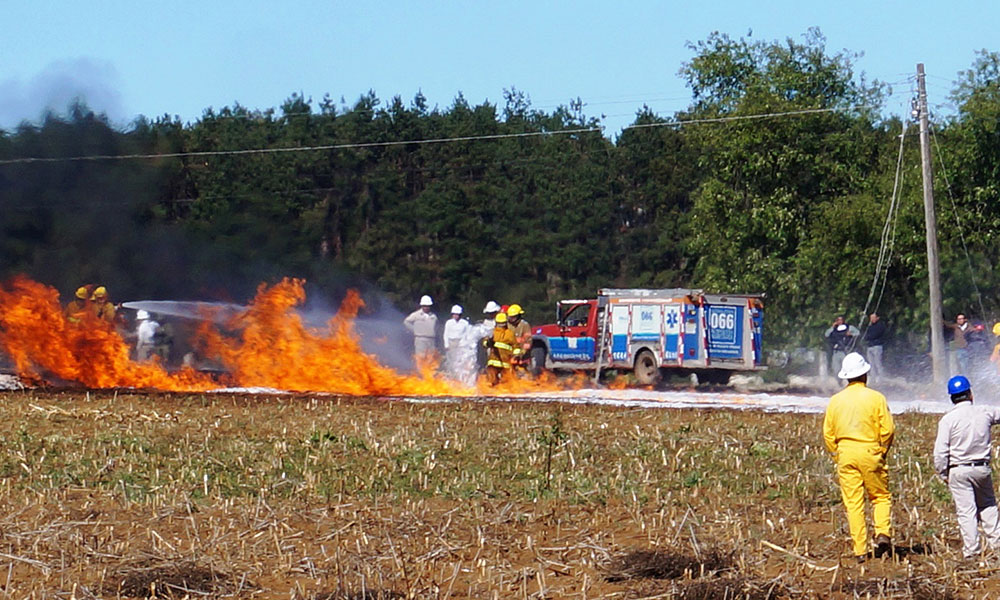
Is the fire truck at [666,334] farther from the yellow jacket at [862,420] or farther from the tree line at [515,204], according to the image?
the yellow jacket at [862,420]

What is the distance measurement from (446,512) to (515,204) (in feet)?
126

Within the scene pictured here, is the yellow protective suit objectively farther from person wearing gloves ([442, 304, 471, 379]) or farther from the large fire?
person wearing gloves ([442, 304, 471, 379])

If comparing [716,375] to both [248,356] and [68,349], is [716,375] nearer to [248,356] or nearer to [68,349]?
[248,356]

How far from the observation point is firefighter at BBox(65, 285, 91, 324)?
27.6 metres

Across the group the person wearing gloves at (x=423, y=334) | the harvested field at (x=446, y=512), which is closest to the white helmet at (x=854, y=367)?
the harvested field at (x=446, y=512)

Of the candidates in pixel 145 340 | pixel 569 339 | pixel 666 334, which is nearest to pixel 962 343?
pixel 666 334

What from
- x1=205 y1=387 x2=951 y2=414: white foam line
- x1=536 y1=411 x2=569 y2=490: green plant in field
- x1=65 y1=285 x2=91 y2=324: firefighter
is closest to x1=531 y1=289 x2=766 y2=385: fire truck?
x1=205 y1=387 x2=951 y2=414: white foam line

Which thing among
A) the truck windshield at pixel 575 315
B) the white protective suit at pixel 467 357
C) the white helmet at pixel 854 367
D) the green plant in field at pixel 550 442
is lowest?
the green plant in field at pixel 550 442

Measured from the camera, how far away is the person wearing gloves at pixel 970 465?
9.50 m

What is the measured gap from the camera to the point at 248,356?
2880 centimetres

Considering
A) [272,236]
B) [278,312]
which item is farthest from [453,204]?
[278,312]

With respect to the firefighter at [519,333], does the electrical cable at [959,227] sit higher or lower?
higher

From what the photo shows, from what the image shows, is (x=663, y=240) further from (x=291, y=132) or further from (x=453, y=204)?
(x=291, y=132)

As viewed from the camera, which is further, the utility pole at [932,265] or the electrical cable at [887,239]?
the electrical cable at [887,239]
